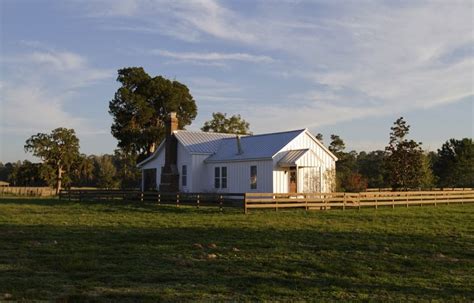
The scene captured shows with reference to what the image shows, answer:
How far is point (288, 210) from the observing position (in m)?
26.3

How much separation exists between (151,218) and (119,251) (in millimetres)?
9091

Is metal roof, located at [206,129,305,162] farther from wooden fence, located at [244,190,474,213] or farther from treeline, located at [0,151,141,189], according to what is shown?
Answer: treeline, located at [0,151,141,189]

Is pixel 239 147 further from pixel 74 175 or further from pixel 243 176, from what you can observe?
pixel 74 175

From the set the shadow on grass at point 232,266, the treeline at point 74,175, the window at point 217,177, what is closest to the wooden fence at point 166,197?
the window at point 217,177

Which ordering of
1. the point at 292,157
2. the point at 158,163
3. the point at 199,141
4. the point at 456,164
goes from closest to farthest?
the point at 292,157 < the point at 199,141 < the point at 158,163 < the point at 456,164

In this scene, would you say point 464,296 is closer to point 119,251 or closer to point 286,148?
point 119,251

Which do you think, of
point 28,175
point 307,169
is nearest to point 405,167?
point 307,169

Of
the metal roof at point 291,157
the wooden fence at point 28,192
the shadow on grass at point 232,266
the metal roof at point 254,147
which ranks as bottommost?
the shadow on grass at point 232,266

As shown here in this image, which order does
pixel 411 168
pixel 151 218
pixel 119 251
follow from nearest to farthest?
pixel 119 251
pixel 151 218
pixel 411 168

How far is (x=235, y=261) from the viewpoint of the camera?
36.6ft

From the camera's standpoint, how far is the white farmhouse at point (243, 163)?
31.8 metres

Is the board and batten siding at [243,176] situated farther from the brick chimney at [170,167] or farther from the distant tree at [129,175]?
the distant tree at [129,175]

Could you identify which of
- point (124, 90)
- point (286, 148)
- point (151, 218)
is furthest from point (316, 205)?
point (124, 90)

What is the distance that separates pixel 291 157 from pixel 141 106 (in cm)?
2668
